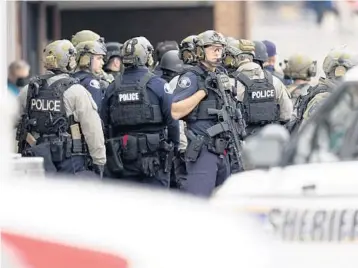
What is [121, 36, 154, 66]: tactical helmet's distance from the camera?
10.4 m

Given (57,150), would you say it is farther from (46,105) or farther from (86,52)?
(86,52)

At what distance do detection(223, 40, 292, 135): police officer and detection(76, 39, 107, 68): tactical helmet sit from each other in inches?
53.5

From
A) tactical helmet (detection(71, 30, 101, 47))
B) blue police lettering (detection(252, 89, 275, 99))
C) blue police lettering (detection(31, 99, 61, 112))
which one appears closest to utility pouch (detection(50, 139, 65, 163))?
blue police lettering (detection(31, 99, 61, 112))

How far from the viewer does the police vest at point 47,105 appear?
32.7 ft

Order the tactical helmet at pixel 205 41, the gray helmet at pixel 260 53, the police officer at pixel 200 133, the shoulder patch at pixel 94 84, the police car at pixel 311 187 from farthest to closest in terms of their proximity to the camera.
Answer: the gray helmet at pixel 260 53 → the shoulder patch at pixel 94 84 → the tactical helmet at pixel 205 41 → the police officer at pixel 200 133 → the police car at pixel 311 187

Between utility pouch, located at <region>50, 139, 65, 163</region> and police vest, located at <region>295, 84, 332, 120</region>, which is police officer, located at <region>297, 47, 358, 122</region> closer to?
police vest, located at <region>295, 84, 332, 120</region>

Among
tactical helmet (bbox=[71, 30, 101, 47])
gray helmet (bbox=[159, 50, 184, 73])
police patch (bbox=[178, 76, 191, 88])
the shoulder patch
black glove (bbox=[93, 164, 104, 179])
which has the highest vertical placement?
tactical helmet (bbox=[71, 30, 101, 47])

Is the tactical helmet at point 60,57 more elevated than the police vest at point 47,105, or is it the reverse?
the tactical helmet at point 60,57

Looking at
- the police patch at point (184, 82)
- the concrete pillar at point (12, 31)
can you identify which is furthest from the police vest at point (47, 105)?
the concrete pillar at point (12, 31)

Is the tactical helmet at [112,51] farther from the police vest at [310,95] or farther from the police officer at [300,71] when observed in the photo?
the police vest at [310,95]

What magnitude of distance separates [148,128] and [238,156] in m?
0.86

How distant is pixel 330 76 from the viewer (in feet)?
35.2

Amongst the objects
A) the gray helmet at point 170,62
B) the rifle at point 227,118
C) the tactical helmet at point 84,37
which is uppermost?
the tactical helmet at point 84,37

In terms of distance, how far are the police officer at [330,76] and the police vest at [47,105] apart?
6.91 feet
